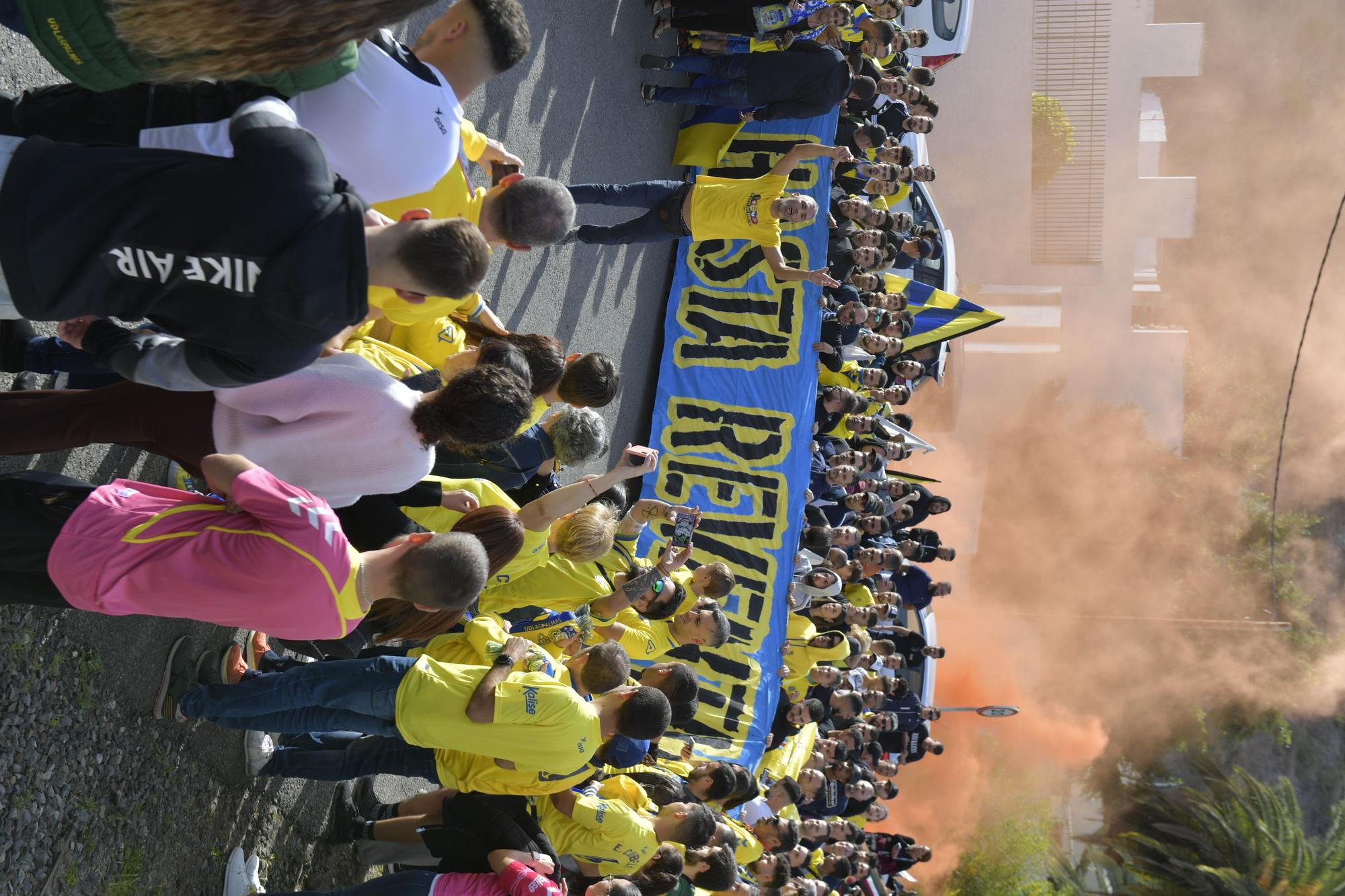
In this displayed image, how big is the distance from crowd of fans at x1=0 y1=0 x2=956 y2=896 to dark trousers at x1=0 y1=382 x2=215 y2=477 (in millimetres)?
10

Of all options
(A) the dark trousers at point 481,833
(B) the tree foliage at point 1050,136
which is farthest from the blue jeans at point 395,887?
(B) the tree foliage at point 1050,136

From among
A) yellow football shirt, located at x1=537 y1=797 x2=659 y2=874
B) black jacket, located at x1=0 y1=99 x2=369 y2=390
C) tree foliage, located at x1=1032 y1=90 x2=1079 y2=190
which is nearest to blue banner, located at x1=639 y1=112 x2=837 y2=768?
yellow football shirt, located at x1=537 y1=797 x2=659 y2=874

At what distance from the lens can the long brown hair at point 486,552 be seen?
156 inches

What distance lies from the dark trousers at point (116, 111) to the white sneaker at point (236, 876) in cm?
327

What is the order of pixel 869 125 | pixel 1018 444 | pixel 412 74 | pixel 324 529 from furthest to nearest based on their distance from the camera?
1. pixel 1018 444
2. pixel 869 125
3. pixel 412 74
4. pixel 324 529

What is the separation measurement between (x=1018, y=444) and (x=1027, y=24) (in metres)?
8.04

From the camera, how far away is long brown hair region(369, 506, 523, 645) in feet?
13.0

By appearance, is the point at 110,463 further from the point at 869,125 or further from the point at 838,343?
the point at 869,125

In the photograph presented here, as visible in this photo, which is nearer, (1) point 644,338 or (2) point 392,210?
(2) point 392,210

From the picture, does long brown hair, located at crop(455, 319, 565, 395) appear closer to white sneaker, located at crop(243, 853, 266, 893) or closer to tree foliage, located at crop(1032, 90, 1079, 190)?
white sneaker, located at crop(243, 853, 266, 893)

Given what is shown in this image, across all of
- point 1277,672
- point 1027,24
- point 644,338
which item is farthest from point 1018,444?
point 644,338

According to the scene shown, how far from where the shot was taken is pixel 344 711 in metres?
4.79

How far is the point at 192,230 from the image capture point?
262 centimetres

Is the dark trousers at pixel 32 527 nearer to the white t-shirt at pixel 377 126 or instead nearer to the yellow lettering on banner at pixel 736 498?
the white t-shirt at pixel 377 126
